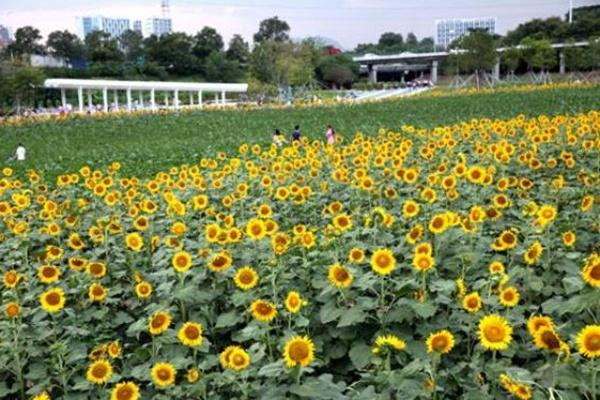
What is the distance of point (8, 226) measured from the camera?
4668 mm

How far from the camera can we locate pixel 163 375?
7.50 ft

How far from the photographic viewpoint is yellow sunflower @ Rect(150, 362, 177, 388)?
226cm

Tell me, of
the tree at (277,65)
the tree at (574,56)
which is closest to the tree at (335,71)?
the tree at (277,65)

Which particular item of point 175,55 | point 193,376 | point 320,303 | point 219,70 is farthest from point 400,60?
point 193,376

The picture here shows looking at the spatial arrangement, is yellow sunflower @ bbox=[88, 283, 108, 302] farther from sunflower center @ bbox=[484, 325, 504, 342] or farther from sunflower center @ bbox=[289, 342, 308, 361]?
sunflower center @ bbox=[484, 325, 504, 342]

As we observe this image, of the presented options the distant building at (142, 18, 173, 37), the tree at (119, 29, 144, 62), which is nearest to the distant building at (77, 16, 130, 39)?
the distant building at (142, 18, 173, 37)

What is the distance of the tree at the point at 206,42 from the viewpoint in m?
70.4

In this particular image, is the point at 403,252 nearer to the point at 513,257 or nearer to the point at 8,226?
the point at 513,257

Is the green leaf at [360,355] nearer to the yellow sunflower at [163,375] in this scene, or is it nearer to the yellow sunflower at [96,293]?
the yellow sunflower at [163,375]

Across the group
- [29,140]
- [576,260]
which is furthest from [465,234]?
[29,140]

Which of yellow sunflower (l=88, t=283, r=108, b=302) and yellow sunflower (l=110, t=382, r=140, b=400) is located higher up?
yellow sunflower (l=88, t=283, r=108, b=302)

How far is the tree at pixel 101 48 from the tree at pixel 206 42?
8.40 m

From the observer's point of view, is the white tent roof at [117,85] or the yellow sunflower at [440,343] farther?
the white tent roof at [117,85]

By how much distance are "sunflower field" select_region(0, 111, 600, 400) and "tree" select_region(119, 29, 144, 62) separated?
71451mm
